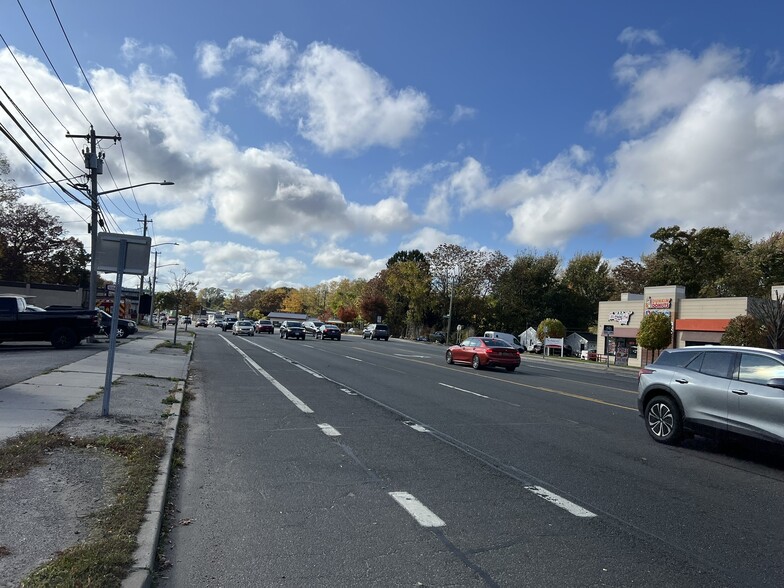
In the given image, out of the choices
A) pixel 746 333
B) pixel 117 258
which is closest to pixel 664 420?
pixel 117 258

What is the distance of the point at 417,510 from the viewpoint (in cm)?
559

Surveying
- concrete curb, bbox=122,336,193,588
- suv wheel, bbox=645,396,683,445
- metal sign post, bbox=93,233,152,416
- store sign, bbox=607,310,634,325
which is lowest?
concrete curb, bbox=122,336,193,588

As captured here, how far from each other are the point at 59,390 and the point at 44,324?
43.0ft

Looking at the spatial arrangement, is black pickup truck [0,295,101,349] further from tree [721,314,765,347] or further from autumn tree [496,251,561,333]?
autumn tree [496,251,561,333]

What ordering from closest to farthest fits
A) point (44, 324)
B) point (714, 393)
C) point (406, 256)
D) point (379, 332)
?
1. point (714, 393)
2. point (44, 324)
3. point (379, 332)
4. point (406, 256)

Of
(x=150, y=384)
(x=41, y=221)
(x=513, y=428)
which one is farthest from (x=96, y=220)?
(x=41, y=221)

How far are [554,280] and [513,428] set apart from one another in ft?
230

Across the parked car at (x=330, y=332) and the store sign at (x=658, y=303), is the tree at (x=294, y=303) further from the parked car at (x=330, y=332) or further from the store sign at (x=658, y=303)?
the store sign at (x=658, y=303)

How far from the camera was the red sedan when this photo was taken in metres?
24.3

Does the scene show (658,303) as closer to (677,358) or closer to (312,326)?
(312,326)

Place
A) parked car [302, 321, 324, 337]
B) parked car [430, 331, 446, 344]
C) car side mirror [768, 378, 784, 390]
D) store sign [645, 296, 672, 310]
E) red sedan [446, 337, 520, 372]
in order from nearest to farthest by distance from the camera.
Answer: car side mirror [768, 378, 784, 390], red sedan [446, 337, 520, 372], store sign [645, 296, 672, 310], parked car [302, 321, 324, 337], parked car [430, 331, 446, 344]

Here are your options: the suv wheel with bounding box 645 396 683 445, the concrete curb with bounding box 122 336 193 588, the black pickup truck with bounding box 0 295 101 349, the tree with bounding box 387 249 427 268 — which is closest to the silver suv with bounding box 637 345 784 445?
the suv wheel with bounding box 645 396 683 445

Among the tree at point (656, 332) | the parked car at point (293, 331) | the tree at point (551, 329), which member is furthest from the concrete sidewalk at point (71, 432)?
the tree at point (551, 329)

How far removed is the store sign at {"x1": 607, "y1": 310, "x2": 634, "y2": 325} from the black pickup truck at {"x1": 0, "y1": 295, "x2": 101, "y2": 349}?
3984 cm
